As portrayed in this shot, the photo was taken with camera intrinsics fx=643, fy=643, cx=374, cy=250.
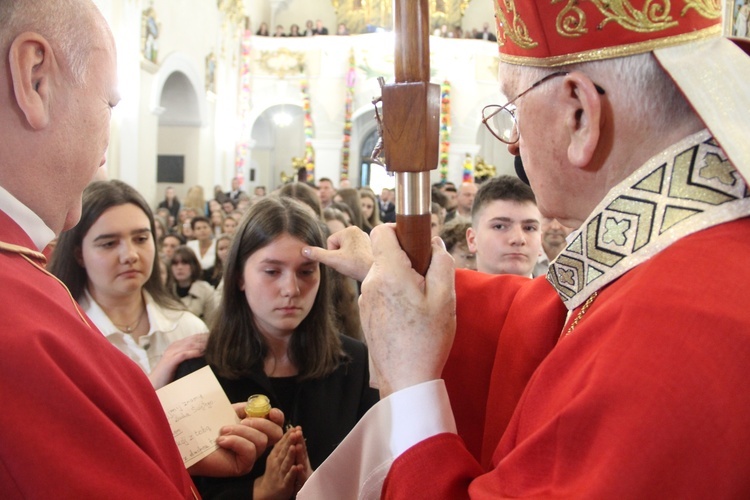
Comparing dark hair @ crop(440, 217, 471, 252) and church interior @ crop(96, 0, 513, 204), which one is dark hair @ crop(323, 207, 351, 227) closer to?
dark hair @ crop(440, 217, 471, 252)

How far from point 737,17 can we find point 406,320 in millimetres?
7458

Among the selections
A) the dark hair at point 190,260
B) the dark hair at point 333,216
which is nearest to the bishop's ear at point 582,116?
the dark hair at point 333,216

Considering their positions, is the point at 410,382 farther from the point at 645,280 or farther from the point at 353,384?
the point at 353,384

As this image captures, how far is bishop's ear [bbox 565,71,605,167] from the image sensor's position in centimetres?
101

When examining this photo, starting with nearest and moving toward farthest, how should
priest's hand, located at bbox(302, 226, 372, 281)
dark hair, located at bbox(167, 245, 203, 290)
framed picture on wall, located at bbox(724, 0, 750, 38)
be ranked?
priest's hand, located at bbox(302, 226, 372, 281) < dark hair, located at bbox(167, 245, 203, 290) < framed picture on wall, located at bbox(724, 0, 750, 38)

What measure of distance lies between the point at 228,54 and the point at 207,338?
47.8 feet

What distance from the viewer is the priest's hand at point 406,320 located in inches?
44.3

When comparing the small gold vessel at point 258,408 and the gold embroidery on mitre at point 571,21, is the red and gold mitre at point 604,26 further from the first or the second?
the small gold vessel at point 258,408

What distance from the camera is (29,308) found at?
0.90 meters

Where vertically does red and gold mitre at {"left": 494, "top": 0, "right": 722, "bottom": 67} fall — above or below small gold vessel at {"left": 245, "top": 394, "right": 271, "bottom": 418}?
above

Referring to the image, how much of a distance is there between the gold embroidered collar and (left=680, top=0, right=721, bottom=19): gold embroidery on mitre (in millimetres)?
220

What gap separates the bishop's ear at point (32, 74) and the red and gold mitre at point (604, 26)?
0.80 metres

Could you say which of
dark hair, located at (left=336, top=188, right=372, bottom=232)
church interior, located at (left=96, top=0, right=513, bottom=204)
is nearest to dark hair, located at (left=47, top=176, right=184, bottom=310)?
dark hair, located at (left=336, top=188, right=372, bottom=232)

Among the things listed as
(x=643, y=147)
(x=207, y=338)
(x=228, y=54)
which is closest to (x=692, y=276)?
(x=643, y=147)
